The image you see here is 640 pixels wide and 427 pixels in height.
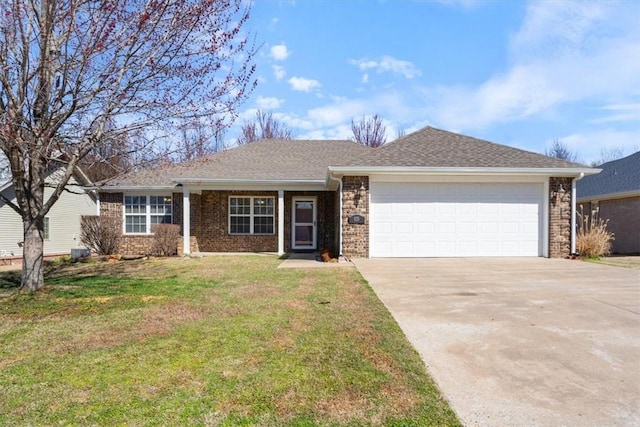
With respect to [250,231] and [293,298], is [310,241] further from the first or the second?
[293,298]

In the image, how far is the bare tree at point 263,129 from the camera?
109 ft

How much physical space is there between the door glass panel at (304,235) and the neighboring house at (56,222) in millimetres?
8359

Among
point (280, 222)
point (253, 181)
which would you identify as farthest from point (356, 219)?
point (253, 181)

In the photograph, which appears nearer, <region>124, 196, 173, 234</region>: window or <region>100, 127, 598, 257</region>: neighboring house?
<region>100, 127, 598, 257</region>: neighboring house

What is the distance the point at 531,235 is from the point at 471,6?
6.77m

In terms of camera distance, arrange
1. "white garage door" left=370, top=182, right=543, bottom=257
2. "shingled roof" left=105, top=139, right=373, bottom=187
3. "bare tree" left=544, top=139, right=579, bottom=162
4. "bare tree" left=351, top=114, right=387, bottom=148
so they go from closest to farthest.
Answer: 1. "white garage door" left=370, top=182, right=543, bottom=257
2. "shingled roof" left=105, top=139, right=373, bottom=187
3. "bare tree" left=351, top=114, right=387, bottom=148
4. "bare tree" left=544, top=139, right=579, bottom=162

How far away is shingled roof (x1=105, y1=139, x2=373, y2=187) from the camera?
46.9ft

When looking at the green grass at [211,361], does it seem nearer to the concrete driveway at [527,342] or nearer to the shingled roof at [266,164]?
the concrete driveway at [527,342]

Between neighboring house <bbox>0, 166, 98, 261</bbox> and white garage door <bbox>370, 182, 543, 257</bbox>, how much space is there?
11706 mm

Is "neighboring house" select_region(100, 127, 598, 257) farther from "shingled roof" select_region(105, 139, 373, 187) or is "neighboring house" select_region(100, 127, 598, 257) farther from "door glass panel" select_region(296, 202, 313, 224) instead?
"door glass panel" select_region(296, 202, 313, 224)

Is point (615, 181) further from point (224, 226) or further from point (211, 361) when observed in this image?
point (211, 361)

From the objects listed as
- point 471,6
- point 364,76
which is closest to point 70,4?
point 471,6

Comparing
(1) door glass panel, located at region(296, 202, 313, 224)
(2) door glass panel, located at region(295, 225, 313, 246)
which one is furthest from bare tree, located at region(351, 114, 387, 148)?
(2) door glass panel, located at region(295, 225, 313, 246)

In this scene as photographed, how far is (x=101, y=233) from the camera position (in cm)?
1385
